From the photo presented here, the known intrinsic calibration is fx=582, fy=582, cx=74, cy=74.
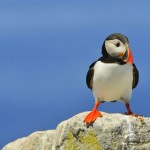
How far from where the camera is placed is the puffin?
1172 cm

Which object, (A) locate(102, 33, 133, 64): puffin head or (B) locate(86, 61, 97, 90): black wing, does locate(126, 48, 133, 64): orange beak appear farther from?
(B) locate(86, 61, 97, 90): black wing

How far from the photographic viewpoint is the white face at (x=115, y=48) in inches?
462

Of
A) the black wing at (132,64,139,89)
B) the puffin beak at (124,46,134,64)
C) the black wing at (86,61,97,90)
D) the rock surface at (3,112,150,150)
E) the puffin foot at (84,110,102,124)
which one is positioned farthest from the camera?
the black wing at (86,61,97,90)

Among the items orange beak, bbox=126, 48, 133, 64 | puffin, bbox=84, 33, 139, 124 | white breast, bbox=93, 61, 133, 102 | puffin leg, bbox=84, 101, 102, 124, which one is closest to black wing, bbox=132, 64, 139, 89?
puffin, bbox=84, 33, 139, 124

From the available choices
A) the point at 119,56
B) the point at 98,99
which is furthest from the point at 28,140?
the point at 119,56

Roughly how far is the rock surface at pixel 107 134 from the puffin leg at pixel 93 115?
0.33ft

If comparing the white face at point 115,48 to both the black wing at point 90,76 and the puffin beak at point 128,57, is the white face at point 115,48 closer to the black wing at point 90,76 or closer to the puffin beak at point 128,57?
the puffin beak at point 128,57

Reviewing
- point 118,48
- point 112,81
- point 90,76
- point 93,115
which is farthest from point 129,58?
point 93,115

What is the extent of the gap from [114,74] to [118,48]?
54 cm

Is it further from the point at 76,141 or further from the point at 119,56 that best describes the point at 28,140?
the point at 119,56

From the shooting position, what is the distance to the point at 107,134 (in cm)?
1130

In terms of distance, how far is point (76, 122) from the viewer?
1177 centimetres

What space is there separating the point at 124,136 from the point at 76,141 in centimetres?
102

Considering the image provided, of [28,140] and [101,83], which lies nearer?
[101,83]
